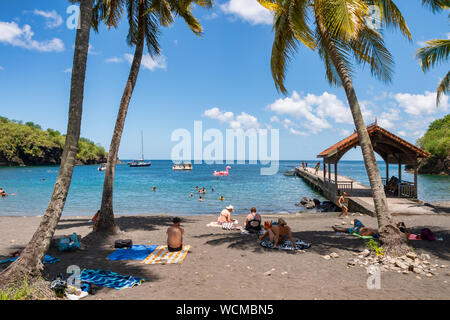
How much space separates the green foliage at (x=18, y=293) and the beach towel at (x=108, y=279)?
1.08 m

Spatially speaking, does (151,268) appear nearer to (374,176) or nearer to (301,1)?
(374,176)

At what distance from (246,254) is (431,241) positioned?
229 inches

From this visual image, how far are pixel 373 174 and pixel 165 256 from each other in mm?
6095

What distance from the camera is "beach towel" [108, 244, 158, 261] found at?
7.45m

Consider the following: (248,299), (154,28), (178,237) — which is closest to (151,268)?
(178,237)

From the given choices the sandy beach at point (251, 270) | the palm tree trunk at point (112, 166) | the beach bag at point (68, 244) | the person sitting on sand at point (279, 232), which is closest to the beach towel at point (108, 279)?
the sandy beach at point (251, 270)

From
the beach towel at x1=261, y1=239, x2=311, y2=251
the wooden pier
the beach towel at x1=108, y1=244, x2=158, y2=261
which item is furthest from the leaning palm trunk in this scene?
the wooden pier

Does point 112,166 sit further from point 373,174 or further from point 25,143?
point 25,143

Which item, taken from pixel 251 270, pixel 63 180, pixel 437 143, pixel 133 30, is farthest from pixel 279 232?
pixel 437 143

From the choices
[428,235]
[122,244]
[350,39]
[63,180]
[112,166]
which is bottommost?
[122,244]

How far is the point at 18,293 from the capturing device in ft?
14.7

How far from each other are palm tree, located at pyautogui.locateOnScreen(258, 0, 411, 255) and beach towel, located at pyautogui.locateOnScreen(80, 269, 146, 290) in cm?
622

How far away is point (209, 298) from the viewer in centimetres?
488

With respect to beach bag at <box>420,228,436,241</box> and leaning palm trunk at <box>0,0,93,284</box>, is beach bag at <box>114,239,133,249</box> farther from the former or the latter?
beach bag at <box>420,228,436,241</box>
